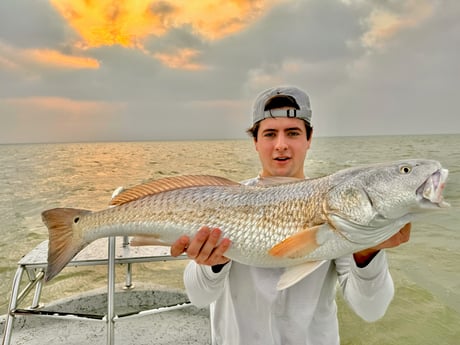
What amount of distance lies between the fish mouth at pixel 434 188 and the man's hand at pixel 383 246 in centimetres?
24

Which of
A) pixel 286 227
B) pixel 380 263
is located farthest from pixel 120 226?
pixel 380 263

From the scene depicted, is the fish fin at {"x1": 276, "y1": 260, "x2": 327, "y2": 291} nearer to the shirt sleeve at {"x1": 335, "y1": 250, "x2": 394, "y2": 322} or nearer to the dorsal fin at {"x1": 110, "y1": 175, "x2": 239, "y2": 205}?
the shirt sleeve at {"x1": 335, "y1": 250, "x2": 394, "y2": 322}

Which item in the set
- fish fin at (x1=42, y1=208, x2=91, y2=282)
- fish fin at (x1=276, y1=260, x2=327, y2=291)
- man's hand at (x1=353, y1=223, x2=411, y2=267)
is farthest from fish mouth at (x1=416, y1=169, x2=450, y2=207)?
fish fin at (x1=42, y1=208, x2=91, y2=282)

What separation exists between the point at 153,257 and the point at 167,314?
149 cm

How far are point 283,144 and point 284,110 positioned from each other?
24 cm

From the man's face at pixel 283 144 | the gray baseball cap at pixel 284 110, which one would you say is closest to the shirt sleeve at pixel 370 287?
the man's face at pixel 283 144

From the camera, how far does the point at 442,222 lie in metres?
10.3

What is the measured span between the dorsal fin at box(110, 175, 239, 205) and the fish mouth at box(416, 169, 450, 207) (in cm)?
103

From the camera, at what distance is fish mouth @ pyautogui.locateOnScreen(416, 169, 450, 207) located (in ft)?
5.02

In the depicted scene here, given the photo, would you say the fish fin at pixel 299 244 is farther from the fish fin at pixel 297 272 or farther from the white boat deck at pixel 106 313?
the white boat deck at pixel 106 313

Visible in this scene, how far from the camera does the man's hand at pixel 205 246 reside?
76.7 inches

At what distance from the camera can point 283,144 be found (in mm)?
2482

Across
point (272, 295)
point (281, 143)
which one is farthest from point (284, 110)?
point (272, 295)

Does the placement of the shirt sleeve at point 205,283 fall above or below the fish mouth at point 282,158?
below
